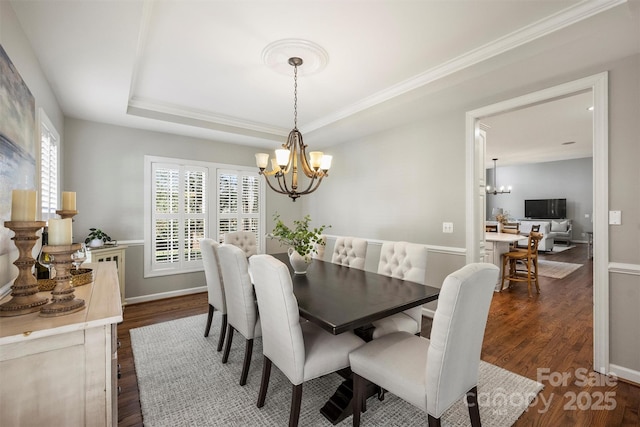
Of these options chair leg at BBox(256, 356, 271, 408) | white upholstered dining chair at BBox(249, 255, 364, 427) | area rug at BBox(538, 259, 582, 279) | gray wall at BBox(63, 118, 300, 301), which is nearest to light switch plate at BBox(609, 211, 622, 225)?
white upholstered dining chair at BBox(249, 255, 364, 427)

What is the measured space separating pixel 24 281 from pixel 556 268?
814 cm

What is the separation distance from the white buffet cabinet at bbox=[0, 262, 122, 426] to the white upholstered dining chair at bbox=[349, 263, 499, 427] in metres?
1.24

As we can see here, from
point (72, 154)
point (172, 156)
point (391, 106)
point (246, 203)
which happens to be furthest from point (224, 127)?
point (391, 106)

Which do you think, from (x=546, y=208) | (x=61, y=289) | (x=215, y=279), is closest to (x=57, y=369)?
(x=61, y=289)

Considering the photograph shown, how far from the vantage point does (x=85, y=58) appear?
2221 millimetres

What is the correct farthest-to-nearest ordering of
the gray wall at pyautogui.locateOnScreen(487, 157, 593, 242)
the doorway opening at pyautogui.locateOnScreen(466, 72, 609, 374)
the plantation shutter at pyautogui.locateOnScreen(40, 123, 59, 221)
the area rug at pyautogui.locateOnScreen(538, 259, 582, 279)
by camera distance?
the gray wall at pyautogui.locateOnScreen(487, 157, 593, 242), the area rug at pyautogui.locateOnScreen(538, 259, 582, 279), the plantation shutter at pyautogui.locateOnScreen(40, 123, 59, 221), the doorway opening at pyautogui.locateOnScreen(466, 72, 609, 374)

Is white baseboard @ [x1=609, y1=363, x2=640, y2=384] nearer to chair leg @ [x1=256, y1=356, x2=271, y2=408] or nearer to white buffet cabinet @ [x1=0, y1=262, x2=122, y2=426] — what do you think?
chair leg @ [x1=256, y1=356, x2=271, y2=408]

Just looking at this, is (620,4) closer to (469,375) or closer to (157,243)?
(469,375)

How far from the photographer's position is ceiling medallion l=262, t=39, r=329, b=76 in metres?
2.32

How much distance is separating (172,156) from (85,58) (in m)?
2.19

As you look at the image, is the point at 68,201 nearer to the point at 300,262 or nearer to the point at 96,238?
the point at 300,262

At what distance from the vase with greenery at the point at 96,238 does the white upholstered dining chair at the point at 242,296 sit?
2201 millimetres

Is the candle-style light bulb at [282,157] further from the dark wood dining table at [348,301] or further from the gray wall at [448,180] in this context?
the gray wall at [448,180]

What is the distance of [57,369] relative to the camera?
1.06 m
